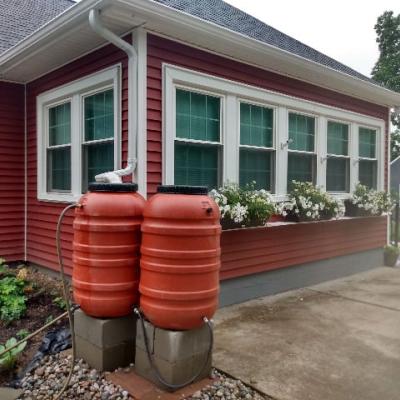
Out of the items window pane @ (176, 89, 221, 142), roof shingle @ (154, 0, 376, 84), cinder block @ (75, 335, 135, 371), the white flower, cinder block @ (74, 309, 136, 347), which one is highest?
roof shingle @ (154, 0, 376, 84)

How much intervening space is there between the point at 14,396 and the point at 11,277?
8.79ft

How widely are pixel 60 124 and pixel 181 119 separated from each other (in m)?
1.83

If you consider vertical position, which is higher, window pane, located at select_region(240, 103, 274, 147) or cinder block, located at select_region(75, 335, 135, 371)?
window pane, located at select_region(240, 103, 274, 147)

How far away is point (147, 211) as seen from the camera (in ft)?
9.12

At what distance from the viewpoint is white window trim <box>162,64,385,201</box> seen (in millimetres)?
4230

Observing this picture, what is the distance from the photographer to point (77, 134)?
4.88 m

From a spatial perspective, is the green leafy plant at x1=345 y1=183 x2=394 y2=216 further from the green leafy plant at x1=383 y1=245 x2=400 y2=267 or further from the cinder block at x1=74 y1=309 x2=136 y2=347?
the cinder block at x1=74 y1=309 x2=136 y2=347

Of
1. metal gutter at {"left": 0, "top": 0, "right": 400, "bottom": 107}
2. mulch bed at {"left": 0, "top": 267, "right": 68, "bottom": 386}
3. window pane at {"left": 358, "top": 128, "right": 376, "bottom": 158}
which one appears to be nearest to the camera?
mulch bed at {"left": 0, "top": 267, "right": 68, "bottom": 386}

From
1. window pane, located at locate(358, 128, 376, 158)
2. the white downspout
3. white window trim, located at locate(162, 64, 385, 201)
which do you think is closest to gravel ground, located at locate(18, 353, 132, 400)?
the white downspout

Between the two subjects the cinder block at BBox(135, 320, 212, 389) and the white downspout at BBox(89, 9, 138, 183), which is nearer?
the cinder block at BBox(135, 320, 212, 389)

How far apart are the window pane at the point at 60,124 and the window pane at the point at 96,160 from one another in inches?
19.1

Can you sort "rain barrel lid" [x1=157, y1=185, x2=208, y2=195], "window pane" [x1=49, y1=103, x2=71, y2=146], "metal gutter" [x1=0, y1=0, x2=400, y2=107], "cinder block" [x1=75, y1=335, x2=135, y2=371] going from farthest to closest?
"window pane" [x1=49, y1=103, x2=71, y2=146] → "metal gutter" [x1=0, y1=0, x2=400, y2=107] → "cinder block" [x1=75, y1=335, x2=135, y2=371] → "rain barrel lid" [x1=157, y1=185, x2=208, y2=195]

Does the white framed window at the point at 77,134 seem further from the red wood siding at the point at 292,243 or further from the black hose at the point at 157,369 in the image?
the black hose at the point at 157,369

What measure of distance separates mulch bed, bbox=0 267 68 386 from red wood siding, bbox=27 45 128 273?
0.29 meters
